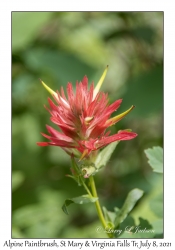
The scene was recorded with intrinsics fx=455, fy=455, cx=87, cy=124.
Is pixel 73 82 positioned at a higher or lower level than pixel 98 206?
higher

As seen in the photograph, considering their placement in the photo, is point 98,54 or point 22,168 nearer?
point 22,168

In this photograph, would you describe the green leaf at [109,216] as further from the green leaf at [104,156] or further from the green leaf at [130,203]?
the green leaf at [104,156]

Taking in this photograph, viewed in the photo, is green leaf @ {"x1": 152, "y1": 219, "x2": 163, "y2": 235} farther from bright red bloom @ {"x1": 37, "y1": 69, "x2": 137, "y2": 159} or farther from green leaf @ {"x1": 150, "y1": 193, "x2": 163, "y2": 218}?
bright red bloom @ {"x1": 37, "y1": 69, "x2": 137, "y2": 159}

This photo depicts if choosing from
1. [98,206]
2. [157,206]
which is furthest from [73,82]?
[98,206]

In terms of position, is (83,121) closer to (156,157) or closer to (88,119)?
(88,119)

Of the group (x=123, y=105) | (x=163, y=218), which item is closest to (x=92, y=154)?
(x=163, y=218)

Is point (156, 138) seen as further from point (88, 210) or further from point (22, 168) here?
point (22, 168)

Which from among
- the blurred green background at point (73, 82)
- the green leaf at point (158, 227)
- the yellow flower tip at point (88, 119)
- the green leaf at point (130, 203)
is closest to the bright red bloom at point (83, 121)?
the yellow flower tip at point (88, 119)
